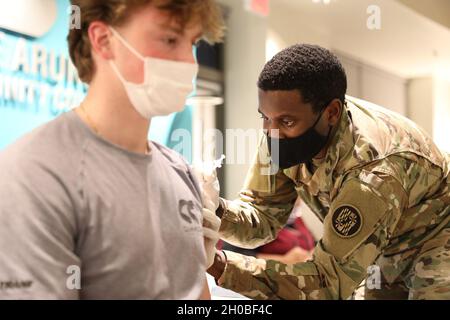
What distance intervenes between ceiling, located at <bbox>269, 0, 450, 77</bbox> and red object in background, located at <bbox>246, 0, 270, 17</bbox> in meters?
0.05

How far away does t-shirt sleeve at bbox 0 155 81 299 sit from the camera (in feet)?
2.62

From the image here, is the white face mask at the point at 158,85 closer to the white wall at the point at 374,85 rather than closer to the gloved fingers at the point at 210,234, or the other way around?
the gloved fingers at the point at 210,234

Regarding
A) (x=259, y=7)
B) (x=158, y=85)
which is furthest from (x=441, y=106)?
(x=158, y=85)

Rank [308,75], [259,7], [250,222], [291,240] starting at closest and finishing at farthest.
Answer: [308,75]
[250,222]
[291,240]
[259,7]

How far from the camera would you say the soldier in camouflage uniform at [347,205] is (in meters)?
1.46

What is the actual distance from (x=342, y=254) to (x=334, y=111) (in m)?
0.37

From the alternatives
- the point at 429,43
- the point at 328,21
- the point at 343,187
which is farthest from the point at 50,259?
the point at 429,43

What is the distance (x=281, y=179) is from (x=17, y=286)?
1.11 metres

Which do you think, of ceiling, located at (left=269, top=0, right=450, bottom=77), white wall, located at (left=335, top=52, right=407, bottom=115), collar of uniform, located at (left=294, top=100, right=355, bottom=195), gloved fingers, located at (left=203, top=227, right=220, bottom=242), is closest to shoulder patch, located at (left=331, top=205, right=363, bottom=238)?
collar of uniform, located at (left=294, top=100, right=355, bottom=195)

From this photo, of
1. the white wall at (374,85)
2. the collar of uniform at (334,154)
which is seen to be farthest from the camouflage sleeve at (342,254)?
the white wall at (374,85)

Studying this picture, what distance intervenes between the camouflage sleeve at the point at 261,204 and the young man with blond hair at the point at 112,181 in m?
0.65

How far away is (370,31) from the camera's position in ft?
15.4

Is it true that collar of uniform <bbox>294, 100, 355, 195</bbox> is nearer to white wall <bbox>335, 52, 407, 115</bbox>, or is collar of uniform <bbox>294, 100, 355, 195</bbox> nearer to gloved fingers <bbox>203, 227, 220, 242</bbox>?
gloved fingers <bbox>203, 227, 220, 242</bbox>

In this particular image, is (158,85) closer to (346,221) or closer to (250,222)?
(346,221)
